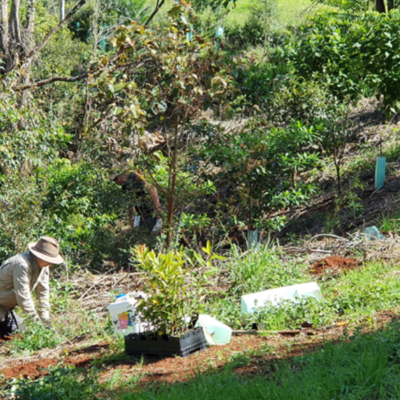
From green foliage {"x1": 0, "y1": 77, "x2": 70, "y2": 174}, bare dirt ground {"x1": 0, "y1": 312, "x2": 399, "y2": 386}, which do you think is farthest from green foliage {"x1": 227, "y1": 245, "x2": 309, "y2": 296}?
green foliage {"x1": 0, "y1": 77, "x2": 70, "y2": 174}

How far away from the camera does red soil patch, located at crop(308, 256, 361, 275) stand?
6266 mm

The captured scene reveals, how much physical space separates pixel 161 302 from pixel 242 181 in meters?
4.23

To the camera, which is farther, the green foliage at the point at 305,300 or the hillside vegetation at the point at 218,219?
the green foliage at the point at 305,300

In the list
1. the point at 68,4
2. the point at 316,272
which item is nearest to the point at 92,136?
the point at 316,272

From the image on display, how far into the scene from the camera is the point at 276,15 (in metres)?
20.5

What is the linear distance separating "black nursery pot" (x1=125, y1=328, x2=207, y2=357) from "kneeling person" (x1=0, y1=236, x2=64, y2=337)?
72.2 inches

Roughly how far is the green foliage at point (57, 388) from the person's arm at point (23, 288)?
228cm

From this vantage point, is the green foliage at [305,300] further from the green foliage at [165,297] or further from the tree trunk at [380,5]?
the tree trunk at [380,5]

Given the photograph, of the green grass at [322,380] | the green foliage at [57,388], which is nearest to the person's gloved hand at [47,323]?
the green foliage at [57,388]

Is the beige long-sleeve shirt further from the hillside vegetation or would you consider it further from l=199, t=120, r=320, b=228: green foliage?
l=199, t=120, r=320, b=228: green foliage

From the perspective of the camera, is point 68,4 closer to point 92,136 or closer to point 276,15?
point 276,15

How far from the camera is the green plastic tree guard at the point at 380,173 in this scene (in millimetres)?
8998

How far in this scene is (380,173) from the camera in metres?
9.13

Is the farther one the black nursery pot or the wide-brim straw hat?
the wide-brim straw hat
